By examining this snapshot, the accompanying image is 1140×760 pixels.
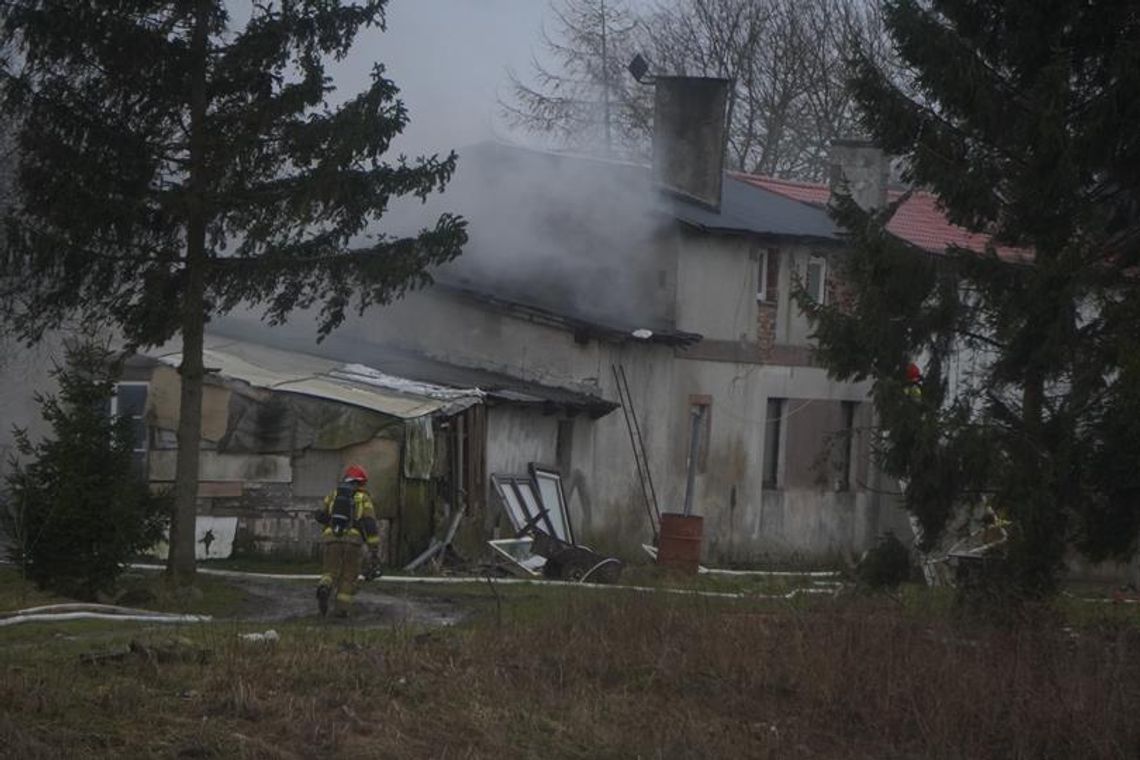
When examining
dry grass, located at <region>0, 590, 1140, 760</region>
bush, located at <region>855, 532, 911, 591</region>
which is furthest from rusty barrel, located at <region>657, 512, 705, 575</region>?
dry grass, located at <region>0, 590, 1140, 760</region>

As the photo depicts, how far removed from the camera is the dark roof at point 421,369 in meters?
27.4

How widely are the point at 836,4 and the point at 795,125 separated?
134 inches

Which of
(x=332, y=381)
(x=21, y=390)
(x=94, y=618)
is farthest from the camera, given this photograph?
(x=21, y=390)

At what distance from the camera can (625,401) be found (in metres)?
30.5

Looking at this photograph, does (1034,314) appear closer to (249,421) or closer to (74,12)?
(74,12)

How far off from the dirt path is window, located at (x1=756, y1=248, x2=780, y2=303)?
13336 mm

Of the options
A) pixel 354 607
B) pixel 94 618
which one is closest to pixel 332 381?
pixel 354 607

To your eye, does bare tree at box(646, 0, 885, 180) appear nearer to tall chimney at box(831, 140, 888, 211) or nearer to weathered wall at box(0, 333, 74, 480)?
tall chimney at box(831, 140, 888, 211)

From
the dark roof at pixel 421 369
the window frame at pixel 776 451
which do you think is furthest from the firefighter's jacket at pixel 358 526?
the window frame at pixel 776 451

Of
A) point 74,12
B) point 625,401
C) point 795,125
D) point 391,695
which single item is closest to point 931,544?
point 391,695

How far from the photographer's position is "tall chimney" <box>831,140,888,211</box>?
36562mm

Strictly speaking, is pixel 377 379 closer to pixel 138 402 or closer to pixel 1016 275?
pixel 138 402

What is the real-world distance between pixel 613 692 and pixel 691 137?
70.2 feet

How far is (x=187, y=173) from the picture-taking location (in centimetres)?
1928
